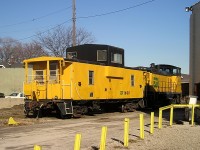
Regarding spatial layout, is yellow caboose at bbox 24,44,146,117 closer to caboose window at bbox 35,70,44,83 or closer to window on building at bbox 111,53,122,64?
caboose window at bbox 35,70,44,83

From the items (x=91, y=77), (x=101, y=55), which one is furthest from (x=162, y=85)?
(x=91, y=77)

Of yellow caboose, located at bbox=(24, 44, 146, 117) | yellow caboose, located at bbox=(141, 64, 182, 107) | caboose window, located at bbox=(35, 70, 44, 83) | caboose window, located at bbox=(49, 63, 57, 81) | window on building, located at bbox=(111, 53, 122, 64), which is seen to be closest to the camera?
yellow caboose, located at bbox=(24, 44, 146, 117)

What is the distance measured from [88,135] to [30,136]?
2118 millimetres

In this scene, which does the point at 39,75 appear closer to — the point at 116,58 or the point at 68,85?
the point at 68,85

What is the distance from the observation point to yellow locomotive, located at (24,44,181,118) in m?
19.1

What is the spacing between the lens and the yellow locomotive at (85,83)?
62.7ft

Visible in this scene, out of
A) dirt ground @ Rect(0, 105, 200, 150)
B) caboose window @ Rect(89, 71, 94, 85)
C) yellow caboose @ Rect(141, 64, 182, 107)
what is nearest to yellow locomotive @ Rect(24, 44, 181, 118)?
caboose window @ Rect(89, 71, 94, 85)

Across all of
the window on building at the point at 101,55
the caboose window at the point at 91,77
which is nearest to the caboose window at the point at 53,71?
the caboose window at the point at 91,77

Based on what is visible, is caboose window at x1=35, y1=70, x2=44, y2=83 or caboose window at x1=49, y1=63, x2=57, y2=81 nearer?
caboose window at x1=49, y1=63, x2=57, y2=81

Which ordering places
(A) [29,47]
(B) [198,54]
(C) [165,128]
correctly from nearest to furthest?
1. (C) [165,128]
2. (B) [198,54]
3. (A) [29,47]

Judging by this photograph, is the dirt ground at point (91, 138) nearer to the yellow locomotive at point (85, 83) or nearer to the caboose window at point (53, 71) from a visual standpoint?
the yellow locomotive at point (85, 83)

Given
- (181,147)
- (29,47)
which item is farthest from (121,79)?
(29,47)

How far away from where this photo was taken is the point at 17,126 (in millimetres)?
15984

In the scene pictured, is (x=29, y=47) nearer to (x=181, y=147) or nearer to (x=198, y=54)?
(x=198, y=54)
